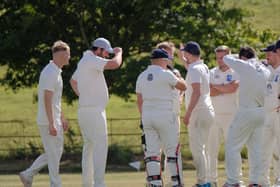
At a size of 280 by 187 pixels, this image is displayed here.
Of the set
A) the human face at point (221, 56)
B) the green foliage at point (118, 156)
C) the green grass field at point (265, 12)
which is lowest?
the green foliage at point (118, 156)

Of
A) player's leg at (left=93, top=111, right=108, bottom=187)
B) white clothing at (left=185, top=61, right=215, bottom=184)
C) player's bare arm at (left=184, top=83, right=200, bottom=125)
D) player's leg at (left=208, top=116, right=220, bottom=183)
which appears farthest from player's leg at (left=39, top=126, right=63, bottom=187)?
player's leg at (left=208, top=116, right=220, bottom=183)

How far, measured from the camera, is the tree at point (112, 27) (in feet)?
79.0

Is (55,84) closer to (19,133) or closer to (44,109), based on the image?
(44,109)

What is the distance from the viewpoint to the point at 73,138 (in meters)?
25.2

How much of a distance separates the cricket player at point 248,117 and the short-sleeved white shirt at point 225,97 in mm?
1393

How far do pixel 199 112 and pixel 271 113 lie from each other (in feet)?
3.82

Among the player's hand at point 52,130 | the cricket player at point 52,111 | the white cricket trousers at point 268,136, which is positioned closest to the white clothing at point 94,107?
the cricket player at point 52,111

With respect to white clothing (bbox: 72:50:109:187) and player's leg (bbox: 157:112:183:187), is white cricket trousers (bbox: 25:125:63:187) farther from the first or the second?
player's leg (bbox: 157:112:183:187)

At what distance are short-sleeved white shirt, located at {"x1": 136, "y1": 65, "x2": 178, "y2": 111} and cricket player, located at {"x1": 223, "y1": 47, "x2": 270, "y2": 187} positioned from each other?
3.05 feet

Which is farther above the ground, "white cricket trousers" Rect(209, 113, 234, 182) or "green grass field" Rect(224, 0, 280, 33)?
"green grass field" Rect(224, 0, 280, 33)

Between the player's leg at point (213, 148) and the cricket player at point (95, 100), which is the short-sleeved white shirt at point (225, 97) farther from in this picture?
the cricket player at point (95, 100)

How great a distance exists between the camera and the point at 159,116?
13.8m

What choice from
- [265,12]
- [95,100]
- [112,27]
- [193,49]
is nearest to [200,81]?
[193,49]

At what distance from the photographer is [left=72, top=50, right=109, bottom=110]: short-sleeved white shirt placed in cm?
1402
